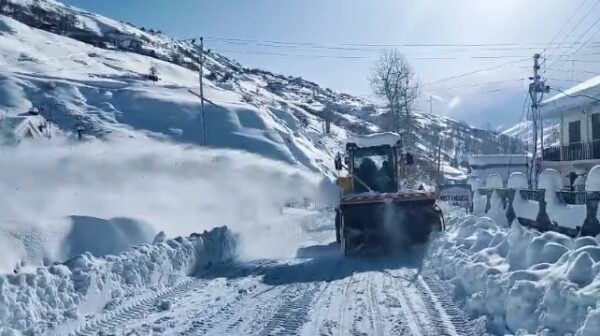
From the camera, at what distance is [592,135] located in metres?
29.1

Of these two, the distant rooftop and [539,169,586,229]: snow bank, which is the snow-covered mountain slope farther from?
[539,169,586,229]: snow bank

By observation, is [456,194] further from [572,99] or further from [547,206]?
[547,206]

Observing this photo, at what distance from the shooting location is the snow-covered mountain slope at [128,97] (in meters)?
56.8

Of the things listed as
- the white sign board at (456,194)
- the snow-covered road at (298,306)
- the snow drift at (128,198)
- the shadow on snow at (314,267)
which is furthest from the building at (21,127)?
the snow-covered road at (298,306)

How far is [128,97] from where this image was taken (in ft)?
212

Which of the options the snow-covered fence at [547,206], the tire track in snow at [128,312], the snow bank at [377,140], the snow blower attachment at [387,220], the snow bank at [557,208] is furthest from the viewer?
the snow bank at [377,140]

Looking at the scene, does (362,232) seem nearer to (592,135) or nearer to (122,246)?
(122,246)

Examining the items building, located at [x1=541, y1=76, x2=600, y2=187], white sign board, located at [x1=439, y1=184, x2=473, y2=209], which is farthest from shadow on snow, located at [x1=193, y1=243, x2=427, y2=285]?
building, located at [x1=541, y1=76, x2=600, y2=187]

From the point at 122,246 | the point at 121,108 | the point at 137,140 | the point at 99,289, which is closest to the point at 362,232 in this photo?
the point at 122,246

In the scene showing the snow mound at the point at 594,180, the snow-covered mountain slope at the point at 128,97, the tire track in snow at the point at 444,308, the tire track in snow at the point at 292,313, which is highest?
the snow-covered mountain slope at the point at 128,97

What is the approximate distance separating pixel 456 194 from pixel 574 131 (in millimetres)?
8092

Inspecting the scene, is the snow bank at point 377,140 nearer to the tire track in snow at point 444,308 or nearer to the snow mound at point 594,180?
the snow mound at point 594,180

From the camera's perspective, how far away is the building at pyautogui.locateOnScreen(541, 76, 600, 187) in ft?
91.7

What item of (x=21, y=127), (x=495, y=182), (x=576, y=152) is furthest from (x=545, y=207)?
(x=21, y=127)
